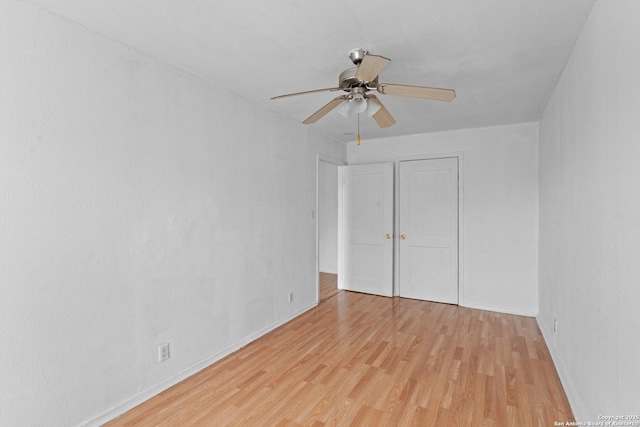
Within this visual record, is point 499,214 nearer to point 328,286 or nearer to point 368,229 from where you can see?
point 368,229

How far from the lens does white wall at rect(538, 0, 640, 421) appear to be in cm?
128

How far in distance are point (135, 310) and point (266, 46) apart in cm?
202

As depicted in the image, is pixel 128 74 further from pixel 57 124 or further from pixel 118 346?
pixel 118 346

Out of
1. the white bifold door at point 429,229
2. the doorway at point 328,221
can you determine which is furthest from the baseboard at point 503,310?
the doorway at point 328,221

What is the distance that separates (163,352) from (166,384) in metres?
0.24

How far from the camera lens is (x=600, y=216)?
65.0 inches

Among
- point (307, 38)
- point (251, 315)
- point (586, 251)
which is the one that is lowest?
point (251, 315)

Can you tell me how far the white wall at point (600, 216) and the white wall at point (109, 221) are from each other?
8.71 feet

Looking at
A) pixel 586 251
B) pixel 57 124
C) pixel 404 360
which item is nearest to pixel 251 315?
pixel 404 360

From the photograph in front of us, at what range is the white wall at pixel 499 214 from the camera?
13.4 feet

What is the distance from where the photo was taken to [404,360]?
114 inches

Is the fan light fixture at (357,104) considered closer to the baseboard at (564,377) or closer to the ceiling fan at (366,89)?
the ceiling fan at (366,89)

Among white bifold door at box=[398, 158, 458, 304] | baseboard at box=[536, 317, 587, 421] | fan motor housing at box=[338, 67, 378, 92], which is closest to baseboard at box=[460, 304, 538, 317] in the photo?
white bifold door at box=[398, 158, 458, 304]

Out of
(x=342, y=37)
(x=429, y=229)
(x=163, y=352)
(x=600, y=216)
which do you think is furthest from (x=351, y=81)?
(x=429, y=229)
